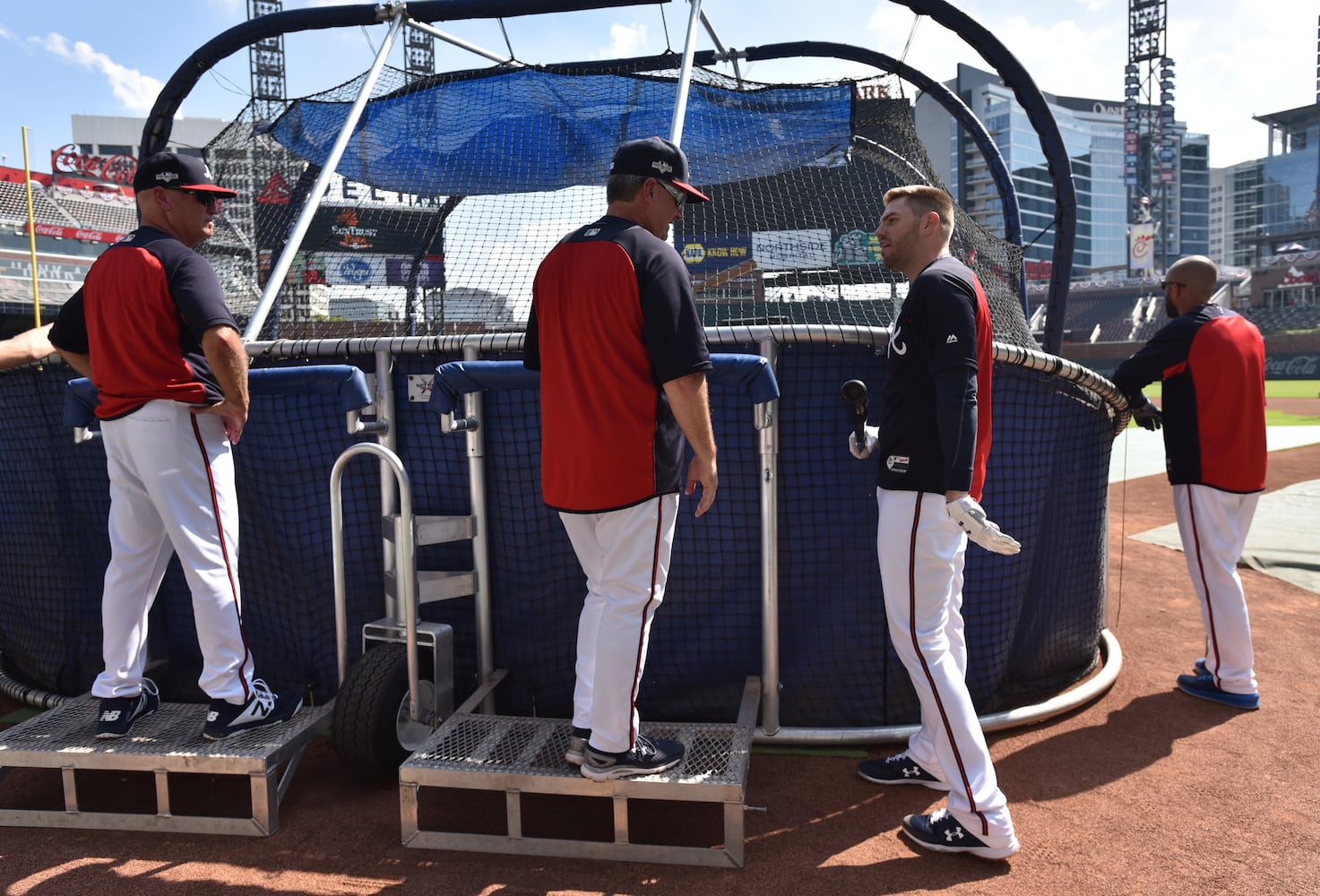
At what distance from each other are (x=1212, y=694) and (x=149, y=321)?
4259 millimetres

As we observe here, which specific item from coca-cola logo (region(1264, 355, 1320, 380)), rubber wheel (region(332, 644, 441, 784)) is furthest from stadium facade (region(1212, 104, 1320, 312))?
rubber wheel (region(332, 644, 441, 784))

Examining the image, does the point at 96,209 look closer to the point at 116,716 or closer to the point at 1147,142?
the point at 116,716

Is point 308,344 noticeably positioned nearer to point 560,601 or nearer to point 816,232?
point 560,601

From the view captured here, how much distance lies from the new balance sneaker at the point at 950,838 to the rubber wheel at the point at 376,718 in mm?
1587

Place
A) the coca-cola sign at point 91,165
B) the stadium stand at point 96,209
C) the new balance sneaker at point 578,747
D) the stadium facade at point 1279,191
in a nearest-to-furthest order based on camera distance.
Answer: the new balance sneaker at point 578,747 → the stadium stand at point 96,209 → the coca-cola sign at point 91,165 → the stadium facade at point 1279,191

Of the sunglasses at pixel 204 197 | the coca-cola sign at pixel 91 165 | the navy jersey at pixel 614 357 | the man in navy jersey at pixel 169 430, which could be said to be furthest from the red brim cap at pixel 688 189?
the coca-cola sign at pixel 91 165

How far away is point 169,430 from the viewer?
279 cm

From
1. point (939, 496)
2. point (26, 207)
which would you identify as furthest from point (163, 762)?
point (26, 207)

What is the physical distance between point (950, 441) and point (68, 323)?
288 centimetres

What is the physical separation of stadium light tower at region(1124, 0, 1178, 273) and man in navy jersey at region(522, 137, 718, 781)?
80.3 meters

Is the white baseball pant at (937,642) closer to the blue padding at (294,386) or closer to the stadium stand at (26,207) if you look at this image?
the blue padding at (294,386)

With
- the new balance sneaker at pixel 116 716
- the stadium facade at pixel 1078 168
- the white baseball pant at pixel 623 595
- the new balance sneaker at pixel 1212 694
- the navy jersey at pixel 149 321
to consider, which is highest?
the stadium facade at pixel 1078 168

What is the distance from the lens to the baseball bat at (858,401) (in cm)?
274

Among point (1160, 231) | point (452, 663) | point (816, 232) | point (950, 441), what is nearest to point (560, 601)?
point (452, 663)
